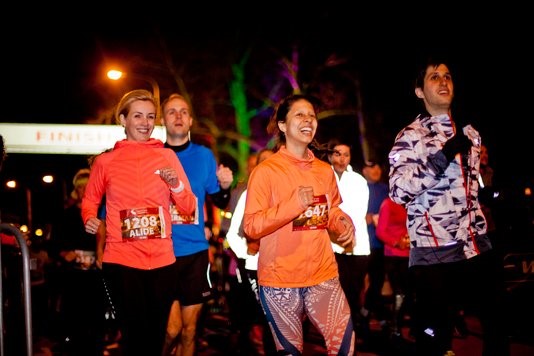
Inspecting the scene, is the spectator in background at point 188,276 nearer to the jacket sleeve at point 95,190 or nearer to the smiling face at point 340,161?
the jacket sleeve at point 95,190

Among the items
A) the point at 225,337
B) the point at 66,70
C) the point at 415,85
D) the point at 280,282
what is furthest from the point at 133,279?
the point at 66,70

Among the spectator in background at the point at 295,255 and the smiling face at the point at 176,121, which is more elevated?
the smiling face at the point at 176,121

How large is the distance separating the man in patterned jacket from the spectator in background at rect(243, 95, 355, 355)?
540mm

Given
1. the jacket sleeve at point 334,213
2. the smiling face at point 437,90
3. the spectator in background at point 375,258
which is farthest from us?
the spectator in background at point 375,258

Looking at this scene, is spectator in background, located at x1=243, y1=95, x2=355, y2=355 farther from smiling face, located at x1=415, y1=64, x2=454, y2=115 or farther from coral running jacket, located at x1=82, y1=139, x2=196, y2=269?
smiling face, located at x1=415, y1=64, x2=454, y2=115

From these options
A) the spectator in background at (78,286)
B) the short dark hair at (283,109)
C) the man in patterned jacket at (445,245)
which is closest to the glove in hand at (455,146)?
the man in patterned jacket at (445,245)

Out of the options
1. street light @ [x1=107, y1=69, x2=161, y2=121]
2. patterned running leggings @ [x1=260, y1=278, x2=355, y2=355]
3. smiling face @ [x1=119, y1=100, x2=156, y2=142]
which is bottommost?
patterned running leggings @ [x1=260, y1=278, x2=355, y2=355]

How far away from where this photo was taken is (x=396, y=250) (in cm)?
912

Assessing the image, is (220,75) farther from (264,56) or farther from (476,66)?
(476,66)

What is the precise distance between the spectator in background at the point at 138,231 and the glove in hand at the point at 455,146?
2.05m

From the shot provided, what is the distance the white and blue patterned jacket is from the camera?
4.53 metres

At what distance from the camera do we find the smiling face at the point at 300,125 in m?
4.73

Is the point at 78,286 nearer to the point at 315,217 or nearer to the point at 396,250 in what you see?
the point at 396,250

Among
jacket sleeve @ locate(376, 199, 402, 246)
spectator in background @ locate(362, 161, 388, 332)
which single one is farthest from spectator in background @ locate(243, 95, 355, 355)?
spectator in background @ locate(362, 161, 388, 332)
